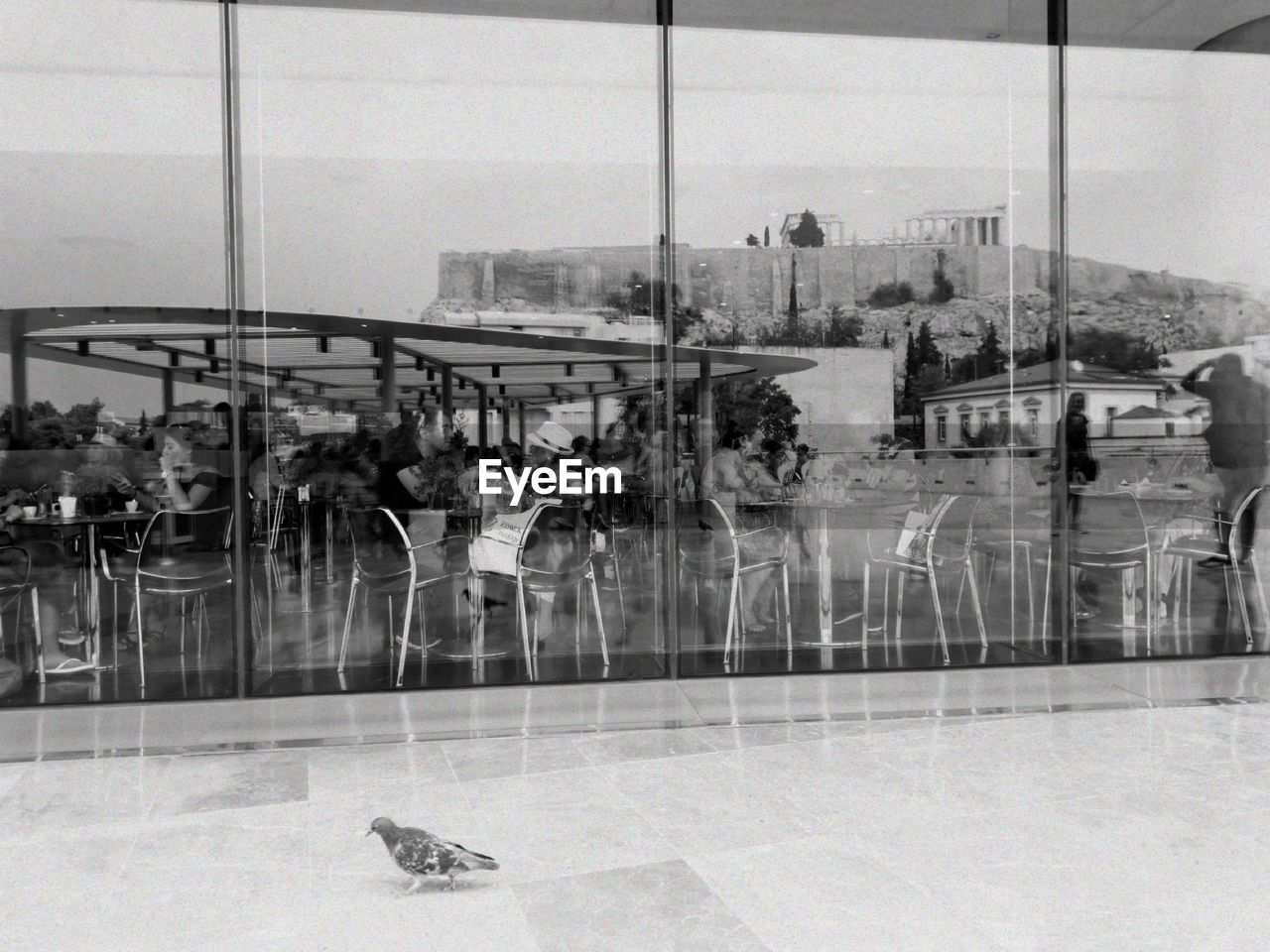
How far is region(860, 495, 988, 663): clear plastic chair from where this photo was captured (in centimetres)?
667

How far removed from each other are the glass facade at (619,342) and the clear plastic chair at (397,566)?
2cm

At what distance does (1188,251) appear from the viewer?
6.80 m

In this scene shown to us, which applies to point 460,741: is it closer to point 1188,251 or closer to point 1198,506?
point 1198,506

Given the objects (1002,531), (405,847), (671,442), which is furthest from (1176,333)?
(405,847)

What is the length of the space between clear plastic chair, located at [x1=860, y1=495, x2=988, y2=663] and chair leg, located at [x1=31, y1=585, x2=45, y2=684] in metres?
4.56

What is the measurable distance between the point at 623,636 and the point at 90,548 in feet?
9.60

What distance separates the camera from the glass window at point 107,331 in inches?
232

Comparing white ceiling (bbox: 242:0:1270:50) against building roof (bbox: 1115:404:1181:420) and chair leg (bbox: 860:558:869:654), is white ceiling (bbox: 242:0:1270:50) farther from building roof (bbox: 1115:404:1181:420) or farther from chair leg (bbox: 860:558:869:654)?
chair leg (bbox: 860:558:869:654)

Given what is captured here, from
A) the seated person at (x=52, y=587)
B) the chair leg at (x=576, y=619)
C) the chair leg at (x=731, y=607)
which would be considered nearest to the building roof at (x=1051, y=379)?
the chair leg at (x=731, y=607)

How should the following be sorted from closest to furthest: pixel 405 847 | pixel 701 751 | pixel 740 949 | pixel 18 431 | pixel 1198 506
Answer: pixel 740 949 < pixel 405 847 < pixel 701 751 < pixel 18 431 < pixel 1198 506

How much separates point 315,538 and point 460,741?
1.42 m

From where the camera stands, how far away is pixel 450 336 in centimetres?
618

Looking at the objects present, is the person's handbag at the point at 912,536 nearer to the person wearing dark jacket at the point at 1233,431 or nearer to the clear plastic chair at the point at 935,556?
the clear plastic chair at the point at 935,556

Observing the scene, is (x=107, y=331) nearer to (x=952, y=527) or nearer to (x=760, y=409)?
(x=760, y=409)
